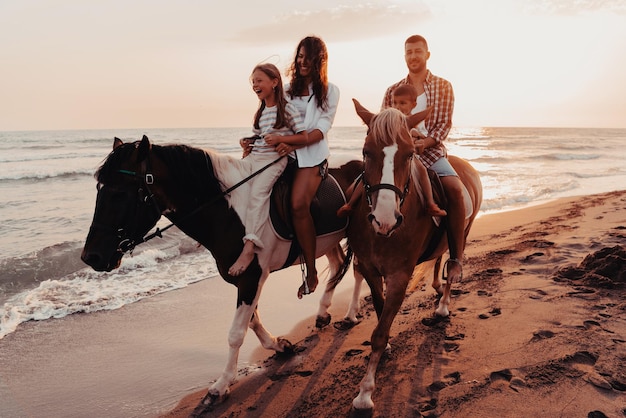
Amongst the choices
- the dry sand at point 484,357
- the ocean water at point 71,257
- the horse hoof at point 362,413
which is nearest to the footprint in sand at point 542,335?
the dry sand at point 484,357

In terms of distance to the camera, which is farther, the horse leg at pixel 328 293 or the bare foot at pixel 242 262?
the horse leg at pixel 328 293

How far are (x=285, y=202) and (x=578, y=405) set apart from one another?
253 centimetres

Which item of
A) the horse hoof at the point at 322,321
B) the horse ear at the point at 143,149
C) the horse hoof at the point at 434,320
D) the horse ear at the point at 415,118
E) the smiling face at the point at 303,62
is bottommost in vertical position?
the horse hoof at the point at 322,321

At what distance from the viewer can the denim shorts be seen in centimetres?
391

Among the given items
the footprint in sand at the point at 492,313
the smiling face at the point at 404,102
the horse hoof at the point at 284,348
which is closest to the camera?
the smiling face at the point at 404,102

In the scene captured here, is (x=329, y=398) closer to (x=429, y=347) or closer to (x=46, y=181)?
(x=429, y=347)

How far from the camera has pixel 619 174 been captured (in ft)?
66.3

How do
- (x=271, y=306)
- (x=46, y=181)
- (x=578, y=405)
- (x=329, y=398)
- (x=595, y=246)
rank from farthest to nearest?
(x=46, y=181) < (x=595, y=246) < (x=271, y=306) < (x=329, y=398) < (x=578, y=405)

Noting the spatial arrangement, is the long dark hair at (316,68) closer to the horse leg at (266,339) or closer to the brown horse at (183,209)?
the brown horse at (183,209)

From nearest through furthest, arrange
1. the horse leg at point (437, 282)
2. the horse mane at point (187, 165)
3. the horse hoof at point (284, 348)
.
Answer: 1. the horse mane at point (187, 165)
2. the horse hoof at point (284, 348)
3. the horse leg at point (437, 282)

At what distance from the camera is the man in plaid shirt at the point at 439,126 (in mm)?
3822

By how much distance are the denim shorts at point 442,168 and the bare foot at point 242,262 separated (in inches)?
72.9

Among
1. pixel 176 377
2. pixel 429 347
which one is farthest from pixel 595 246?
pixel 176 377

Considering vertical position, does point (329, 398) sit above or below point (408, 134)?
below
